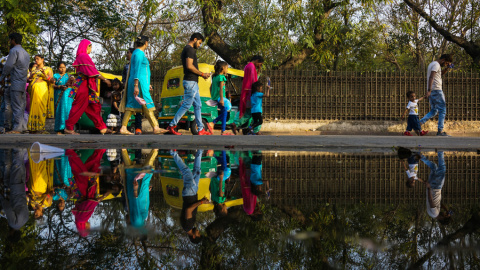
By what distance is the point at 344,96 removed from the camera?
713 inches

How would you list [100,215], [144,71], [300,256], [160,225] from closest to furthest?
1. [300,256]
2. [160,225]
3. [100,215]
4. [144,71]

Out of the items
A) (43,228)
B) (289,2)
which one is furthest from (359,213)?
(289,2)

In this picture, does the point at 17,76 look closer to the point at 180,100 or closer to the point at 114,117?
the point at 114,117

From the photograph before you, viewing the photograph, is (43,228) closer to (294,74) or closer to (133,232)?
(133,232)

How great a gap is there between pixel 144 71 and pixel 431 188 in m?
6.61

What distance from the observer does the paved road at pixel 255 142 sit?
8453mm

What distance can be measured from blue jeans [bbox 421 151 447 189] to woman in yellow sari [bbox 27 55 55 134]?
29.0 feet

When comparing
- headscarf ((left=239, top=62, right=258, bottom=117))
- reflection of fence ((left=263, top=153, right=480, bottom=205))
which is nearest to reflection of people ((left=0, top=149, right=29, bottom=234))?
reflection of fence ((left=263, top=153, right=480, bottom=205))

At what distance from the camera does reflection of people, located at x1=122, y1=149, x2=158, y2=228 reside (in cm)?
283

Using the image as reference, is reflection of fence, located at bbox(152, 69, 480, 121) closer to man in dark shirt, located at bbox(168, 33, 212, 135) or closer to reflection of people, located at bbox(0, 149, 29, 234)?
man in dark shirt, located at bbox(168, 33, 212, 135)

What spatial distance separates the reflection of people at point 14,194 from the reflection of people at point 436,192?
8.40 feet

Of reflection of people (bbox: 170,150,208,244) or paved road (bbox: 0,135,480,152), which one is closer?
reflection of people (bbox: 170,150,208,244)

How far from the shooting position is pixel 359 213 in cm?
309

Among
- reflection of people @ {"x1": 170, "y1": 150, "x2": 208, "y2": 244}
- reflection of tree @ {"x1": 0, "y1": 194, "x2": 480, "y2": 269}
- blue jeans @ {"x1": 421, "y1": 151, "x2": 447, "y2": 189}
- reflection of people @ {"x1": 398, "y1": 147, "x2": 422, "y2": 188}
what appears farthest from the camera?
reflection of people @ {"x1": 398, "y1": 147, "x2": 422, "y2": 188}
